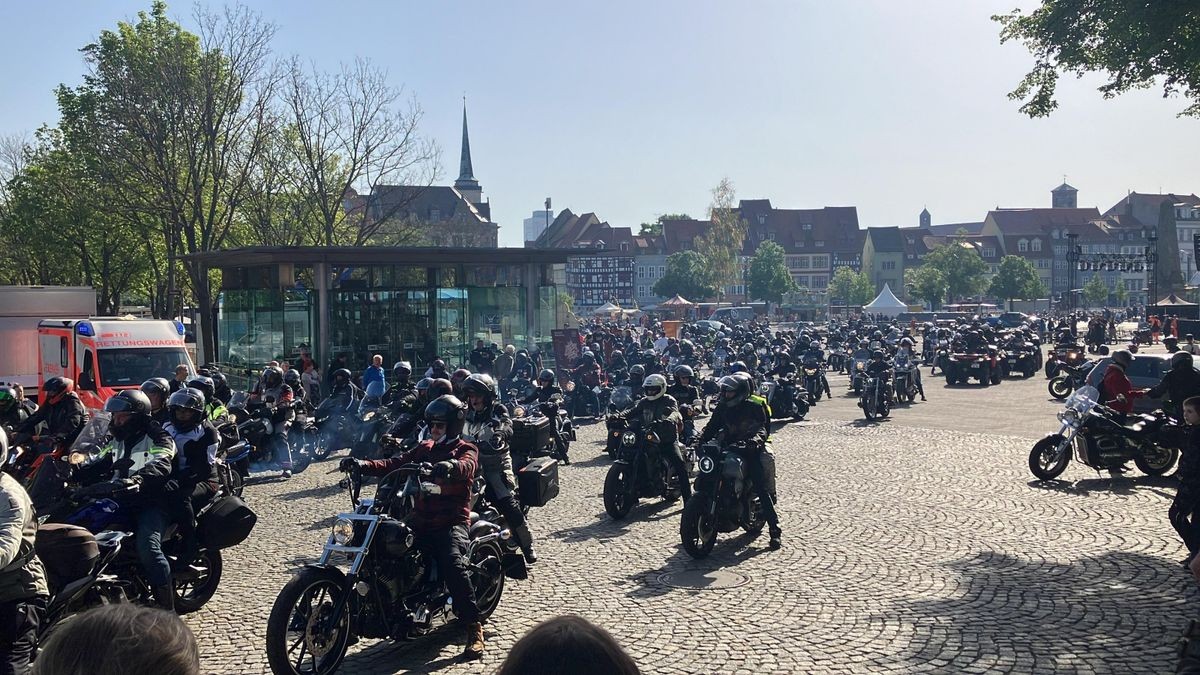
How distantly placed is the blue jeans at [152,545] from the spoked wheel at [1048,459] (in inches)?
413

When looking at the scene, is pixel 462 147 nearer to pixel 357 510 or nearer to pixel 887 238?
pixel 887 238

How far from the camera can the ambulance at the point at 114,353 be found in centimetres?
1828

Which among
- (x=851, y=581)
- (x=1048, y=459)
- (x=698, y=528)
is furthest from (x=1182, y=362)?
(x=698, y=528)

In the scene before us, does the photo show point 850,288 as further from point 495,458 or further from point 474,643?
point 474,643

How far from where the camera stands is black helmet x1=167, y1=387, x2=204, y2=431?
8070 millimetres

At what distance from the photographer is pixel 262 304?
2595cm

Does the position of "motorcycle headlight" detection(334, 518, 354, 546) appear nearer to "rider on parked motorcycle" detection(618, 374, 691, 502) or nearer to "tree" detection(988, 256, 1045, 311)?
"rider on parked motorcycle" detection(618, 374, 691, 502)

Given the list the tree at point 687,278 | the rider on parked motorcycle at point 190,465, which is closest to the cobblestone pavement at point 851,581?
the rider on parked motorcycle at point 190,465

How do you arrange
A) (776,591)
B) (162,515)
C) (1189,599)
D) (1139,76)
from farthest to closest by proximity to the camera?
(1139,76)
(776,591)
(1189,599)
(162,515)

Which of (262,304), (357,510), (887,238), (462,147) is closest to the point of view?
(357,510)

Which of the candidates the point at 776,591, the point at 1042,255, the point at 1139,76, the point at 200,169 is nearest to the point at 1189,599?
the point at 776,591

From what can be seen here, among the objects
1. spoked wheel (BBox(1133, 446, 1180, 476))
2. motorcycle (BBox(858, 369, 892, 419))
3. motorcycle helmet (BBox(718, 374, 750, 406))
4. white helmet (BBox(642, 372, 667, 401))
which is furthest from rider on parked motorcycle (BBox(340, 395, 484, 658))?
motorcycle (BBox(858, 369, 892, 419))

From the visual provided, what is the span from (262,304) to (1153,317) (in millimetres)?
44950

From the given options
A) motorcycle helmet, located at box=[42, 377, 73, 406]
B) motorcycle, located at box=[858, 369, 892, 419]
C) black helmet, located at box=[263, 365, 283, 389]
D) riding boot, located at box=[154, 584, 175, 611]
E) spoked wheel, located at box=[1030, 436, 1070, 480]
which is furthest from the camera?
motorcycle, located at box=[858, 369, 892, 419]
